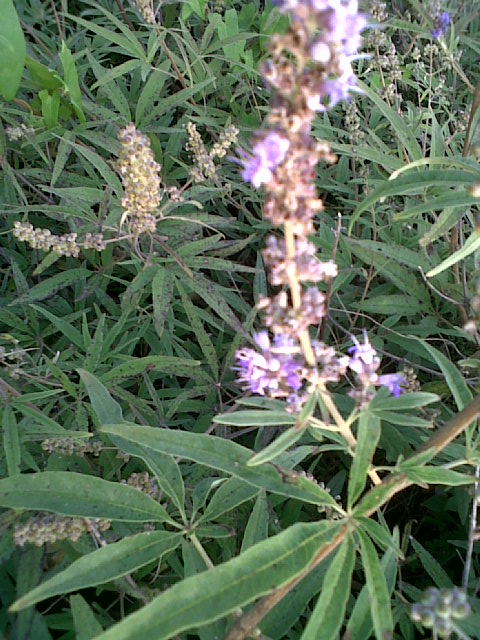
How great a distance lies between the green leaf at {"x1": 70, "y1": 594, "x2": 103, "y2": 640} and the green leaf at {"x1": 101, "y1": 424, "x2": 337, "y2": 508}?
1.48 ft

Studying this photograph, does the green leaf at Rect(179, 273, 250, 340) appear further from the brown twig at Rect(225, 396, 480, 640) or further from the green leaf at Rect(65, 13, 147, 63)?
the green leaf at Rect(65, 13, 147, 63)

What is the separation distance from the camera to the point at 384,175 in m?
3.08

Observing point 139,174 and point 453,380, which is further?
point 139,174

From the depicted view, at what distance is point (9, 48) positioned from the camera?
255 cm

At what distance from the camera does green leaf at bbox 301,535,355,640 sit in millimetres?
1199

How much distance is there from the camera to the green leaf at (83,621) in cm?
147

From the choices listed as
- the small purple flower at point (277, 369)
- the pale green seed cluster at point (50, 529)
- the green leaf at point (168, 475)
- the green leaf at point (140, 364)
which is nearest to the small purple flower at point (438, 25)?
the green leaf at point (140, 364)

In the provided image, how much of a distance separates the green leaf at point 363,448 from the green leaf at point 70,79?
7.14 feet

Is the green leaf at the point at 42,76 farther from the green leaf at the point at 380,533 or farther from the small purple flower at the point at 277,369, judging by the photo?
the green leaf at the point at 380,533

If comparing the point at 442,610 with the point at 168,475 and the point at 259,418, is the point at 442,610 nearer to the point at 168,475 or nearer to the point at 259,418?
the point at 259,418

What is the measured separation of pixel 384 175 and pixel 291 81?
2.19 m

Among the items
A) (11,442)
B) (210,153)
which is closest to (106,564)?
(11,442)

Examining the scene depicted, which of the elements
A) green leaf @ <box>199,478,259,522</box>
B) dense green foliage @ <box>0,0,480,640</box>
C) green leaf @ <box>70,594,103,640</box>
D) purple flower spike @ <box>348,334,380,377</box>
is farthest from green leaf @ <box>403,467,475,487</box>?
green leaf @ <box>70,594,103,640</box>

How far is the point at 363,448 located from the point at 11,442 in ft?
3.46
